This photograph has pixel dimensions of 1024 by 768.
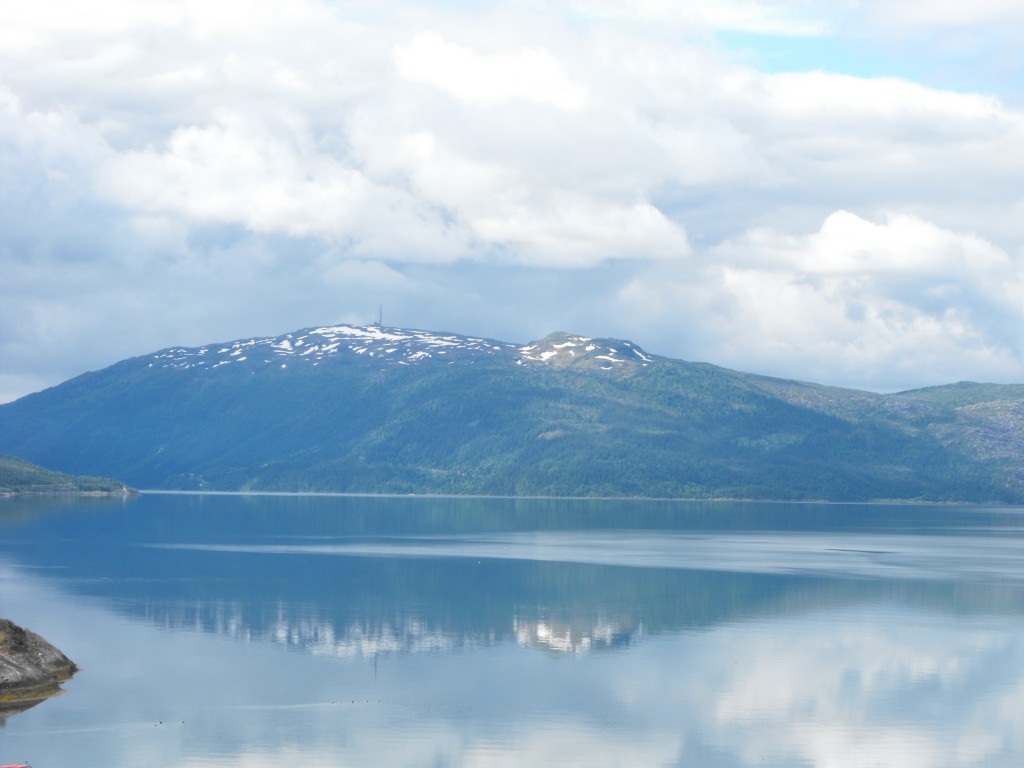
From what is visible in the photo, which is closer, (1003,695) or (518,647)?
(1003,695)

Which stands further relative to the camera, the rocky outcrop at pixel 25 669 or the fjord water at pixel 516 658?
the rocky outcrop at pixel 25 669

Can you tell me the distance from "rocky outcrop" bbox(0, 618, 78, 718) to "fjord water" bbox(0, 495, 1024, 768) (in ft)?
2.72

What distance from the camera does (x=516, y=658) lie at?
6038 cm

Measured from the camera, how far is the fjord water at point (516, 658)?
1709 inches

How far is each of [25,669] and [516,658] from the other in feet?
70.9

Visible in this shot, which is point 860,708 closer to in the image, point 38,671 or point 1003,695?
point 1003,695

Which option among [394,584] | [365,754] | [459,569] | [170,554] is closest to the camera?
[365,754]

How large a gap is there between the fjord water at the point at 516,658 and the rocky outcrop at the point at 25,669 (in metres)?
0.83

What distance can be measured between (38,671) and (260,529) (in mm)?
115763

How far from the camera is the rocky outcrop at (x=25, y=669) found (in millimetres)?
46906

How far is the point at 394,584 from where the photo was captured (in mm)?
91625

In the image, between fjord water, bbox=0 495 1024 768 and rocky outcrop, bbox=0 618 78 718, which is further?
rocky outcrop, bbox=0 618 78 718

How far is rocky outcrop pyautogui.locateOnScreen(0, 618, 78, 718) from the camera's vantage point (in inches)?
1847

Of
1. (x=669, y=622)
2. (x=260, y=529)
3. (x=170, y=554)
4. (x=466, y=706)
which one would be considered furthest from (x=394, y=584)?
(x=260, y=529)
